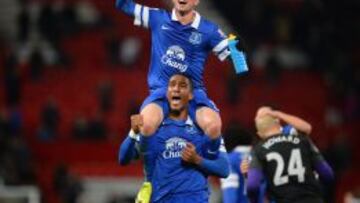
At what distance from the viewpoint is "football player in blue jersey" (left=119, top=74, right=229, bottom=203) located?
8.02m

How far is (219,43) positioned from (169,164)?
118 centimetres

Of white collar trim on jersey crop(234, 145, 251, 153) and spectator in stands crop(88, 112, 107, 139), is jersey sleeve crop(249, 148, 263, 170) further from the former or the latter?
spectator in stands crop(88, 112, 107, 139)

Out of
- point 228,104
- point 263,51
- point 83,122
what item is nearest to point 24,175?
point 83,122

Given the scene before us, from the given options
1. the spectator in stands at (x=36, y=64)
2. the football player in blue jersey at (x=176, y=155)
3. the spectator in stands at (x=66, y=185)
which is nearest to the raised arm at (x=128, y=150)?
the football player in blue jersey at (x=176, y=155)

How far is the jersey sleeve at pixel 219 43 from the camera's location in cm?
866

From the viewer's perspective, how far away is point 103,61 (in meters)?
22.2

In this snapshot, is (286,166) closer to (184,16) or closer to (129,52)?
(184,16)

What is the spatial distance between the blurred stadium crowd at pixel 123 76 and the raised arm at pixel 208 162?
9.65 meters

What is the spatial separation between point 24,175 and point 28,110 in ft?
13.1

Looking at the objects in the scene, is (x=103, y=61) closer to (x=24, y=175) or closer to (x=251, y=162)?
(x=24, y=175)

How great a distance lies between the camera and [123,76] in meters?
21.6

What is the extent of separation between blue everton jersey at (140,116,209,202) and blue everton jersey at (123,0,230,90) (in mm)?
607

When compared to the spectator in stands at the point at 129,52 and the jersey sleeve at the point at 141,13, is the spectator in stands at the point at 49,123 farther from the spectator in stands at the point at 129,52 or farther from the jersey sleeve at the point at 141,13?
the jersey sleeve at the point at 141,13

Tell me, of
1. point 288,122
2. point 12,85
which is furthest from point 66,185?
point 288,122
